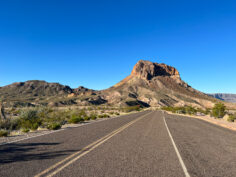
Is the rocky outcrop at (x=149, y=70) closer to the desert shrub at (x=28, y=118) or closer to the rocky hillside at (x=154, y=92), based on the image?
the rocky hillside at (x=154, y=92)

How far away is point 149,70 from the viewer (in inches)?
6895

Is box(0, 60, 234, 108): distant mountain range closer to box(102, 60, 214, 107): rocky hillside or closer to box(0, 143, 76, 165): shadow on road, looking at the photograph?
box(102, 60, 214, 107): rocky hillside

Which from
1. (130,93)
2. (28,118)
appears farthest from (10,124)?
(130,93)

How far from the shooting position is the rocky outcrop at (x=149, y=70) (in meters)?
164

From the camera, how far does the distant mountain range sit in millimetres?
110500

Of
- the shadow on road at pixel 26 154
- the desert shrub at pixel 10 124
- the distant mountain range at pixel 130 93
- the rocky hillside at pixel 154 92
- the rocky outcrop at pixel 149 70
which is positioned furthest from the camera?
the rocky outcrop at pixel 149 70

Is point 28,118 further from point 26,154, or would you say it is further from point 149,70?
point 149,70

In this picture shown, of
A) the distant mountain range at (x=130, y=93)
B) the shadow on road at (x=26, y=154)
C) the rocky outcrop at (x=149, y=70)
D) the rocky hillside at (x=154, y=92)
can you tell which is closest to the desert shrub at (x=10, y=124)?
the shadow on road at (x=26, y=154)

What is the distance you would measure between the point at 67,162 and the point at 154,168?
2.55 m

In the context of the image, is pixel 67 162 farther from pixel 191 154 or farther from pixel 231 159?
pixel 231 159

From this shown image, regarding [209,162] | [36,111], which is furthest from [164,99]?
[209,162]

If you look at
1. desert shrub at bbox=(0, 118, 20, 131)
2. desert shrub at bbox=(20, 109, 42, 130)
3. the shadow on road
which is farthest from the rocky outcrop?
the shadow on road

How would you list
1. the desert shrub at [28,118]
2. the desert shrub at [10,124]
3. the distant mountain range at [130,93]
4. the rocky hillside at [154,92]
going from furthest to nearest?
the rocky hillside at [154,92] → the distant mountain range at [130,93] → the desert shrub at [28,118] → the desert shrub at [10,124]

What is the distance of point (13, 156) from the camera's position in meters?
5.66
